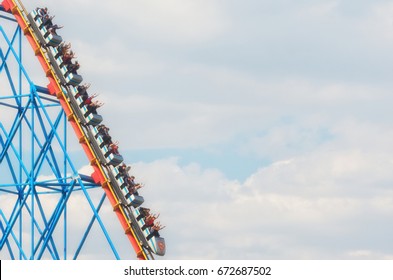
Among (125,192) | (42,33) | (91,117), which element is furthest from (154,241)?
(42,33)

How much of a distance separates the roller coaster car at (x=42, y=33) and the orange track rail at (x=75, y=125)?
20cm

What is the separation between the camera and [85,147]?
49812 mm

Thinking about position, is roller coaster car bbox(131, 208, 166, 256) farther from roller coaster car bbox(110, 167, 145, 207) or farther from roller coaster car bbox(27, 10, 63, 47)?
roller coaster car bbox(27, 10, 63, 47)

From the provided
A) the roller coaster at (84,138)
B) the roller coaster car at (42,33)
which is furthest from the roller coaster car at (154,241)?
the roller coaster car at (42,33)

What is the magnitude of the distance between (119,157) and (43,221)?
383 centimetres

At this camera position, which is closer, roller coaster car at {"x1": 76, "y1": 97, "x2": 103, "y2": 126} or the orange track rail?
the orange track rail

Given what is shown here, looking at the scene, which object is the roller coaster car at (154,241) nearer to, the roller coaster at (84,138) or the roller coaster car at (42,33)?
the roller coaster at (84,138)

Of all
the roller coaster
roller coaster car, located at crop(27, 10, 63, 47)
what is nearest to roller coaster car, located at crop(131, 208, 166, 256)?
the roller coaster

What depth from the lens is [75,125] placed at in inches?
1982

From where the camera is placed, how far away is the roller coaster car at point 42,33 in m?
51.7

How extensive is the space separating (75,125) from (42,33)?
3.89 m

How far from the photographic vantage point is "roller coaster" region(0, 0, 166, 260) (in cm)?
Answer: 4903

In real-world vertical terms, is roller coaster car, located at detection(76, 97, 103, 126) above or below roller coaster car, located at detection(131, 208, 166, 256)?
above

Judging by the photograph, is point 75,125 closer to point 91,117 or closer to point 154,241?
point 91,117
